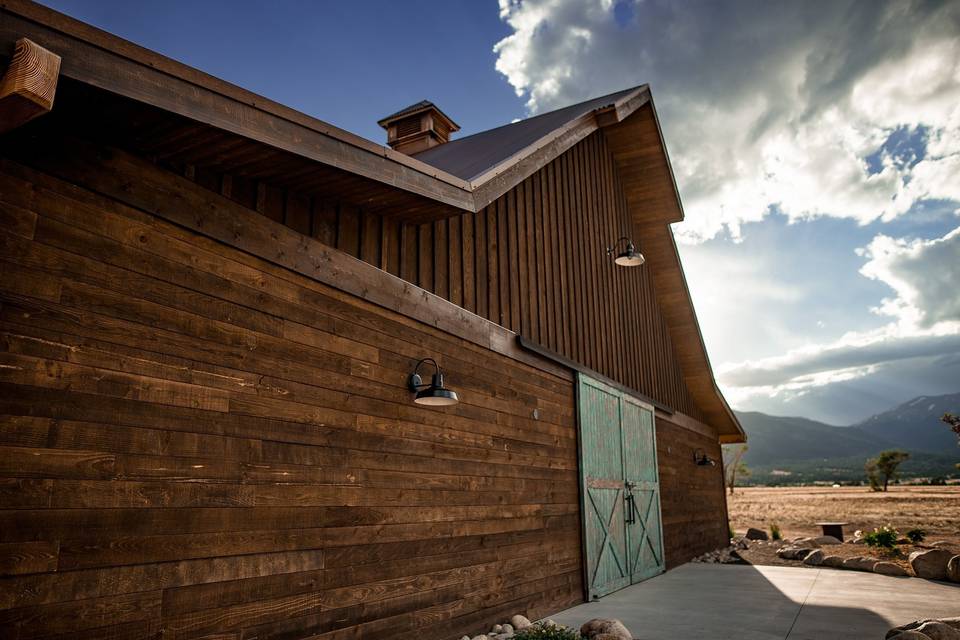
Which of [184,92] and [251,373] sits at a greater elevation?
[184,92]

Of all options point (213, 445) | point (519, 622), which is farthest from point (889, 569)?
point (213, 445)

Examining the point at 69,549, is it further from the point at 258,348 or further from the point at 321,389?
the point at 321,389

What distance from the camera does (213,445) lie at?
3426mm

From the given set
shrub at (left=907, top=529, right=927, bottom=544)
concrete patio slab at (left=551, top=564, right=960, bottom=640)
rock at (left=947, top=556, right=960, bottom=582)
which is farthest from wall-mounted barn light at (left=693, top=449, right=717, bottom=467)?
rock at (left=947, top=556, right=960, bottom=582)

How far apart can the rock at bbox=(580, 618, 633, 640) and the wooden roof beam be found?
16.4ft

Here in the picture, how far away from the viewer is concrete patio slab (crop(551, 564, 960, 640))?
235 inches

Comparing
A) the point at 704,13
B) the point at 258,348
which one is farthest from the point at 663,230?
the point at 258,348

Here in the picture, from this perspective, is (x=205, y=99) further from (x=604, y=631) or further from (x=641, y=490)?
(x=641, y=490)

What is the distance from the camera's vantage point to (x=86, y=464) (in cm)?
285

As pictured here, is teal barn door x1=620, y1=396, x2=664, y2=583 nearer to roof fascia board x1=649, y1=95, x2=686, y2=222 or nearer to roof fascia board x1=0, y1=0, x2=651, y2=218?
roof fascia board x1=649, y1=95, x2=686, y2=222

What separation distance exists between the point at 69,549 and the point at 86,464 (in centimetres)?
36

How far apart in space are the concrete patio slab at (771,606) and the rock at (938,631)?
0.57m

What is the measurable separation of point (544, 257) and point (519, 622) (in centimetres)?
418

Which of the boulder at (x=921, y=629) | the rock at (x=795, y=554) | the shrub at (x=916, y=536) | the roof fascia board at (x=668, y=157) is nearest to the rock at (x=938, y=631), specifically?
the boulder at (x=921, y=629)
